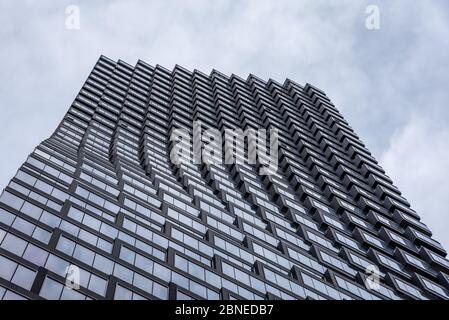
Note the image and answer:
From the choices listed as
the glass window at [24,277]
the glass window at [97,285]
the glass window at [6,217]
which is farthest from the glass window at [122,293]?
the glass window at [6,217]

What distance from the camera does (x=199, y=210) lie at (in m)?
67.8

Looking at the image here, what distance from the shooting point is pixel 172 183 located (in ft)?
240

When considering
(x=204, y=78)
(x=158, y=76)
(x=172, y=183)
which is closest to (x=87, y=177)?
(x=172, y=183)

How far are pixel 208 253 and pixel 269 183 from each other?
3491 centimetres

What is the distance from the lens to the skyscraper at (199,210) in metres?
45.3

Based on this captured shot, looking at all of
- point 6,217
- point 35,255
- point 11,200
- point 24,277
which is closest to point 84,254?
point 35,255

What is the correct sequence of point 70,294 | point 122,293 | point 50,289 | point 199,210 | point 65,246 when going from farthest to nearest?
point 199,210 → point 65,246 → point 122,293 → point 70,294 → point 50,289

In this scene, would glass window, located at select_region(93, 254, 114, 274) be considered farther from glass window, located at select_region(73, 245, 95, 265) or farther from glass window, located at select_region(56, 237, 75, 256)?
glass window, located at select_region(56, 237, 75, 256)

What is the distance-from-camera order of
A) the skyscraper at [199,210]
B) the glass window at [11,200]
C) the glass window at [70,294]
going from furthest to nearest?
the glass window at [11,200]
the skyscraper at [199,210]
the glass window at [70,294]

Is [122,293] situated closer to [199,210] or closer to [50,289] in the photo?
[50,289]

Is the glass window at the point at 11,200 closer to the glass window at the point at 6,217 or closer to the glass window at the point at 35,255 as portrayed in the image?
the glass window at the point at 6,217

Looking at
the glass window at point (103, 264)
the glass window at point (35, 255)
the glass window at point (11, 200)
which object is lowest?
the glass window at point (35, 255)

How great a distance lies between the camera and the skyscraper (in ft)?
149

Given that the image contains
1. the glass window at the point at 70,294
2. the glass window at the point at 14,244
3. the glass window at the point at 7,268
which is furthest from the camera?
the glass window at the point at 14,244
